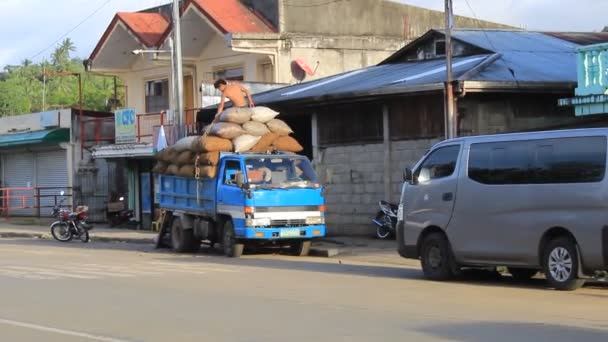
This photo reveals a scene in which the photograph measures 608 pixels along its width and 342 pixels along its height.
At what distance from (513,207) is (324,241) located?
10.7 m

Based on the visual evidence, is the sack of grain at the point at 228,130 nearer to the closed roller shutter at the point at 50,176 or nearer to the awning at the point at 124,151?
the awning at the point at 124,151

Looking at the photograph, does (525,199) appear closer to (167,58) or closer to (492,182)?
(492,182)

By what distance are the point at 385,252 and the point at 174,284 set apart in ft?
22.6

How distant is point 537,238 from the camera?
14570 millimetres

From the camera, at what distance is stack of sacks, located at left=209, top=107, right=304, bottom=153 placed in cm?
2267

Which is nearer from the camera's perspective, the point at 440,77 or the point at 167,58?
the point at 440,77

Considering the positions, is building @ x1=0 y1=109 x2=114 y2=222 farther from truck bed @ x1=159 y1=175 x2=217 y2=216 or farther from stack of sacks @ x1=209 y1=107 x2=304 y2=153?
stack of sacks @ x1=209 y1=107 x2=304 y2=153

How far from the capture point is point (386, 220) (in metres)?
24.3

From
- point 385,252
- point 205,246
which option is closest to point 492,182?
point 385,252

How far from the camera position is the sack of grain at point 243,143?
22.5 metres

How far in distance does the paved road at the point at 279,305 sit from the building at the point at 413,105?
5338 mm

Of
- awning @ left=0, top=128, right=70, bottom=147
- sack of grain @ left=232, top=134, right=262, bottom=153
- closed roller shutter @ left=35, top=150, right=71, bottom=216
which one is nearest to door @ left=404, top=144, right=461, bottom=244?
sack of grain @ left=232, top=134, right=262, bottom=153

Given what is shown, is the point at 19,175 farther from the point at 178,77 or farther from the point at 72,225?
the point at 178,77

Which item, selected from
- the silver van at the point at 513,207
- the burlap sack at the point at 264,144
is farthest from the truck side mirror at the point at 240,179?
the silver van at the point at 513,207
